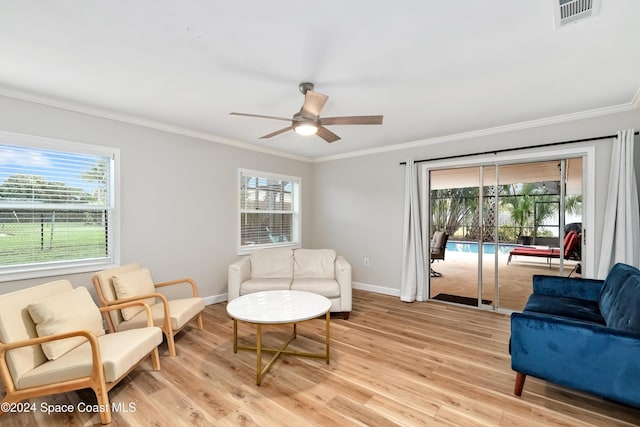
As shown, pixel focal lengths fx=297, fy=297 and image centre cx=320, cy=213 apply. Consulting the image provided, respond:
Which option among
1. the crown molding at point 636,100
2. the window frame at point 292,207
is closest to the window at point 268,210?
the window frame at point 292,207

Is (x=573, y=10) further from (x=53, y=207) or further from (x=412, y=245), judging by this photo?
(x=53, y=207)

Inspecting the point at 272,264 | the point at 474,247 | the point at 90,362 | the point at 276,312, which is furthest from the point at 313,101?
the point at 474,247

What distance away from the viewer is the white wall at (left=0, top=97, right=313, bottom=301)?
3.08 m

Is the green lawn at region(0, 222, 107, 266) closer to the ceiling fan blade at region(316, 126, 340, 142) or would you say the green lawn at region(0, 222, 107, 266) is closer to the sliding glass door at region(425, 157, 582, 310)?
the ceiling fan blade at region(316, 126, 340, 142)

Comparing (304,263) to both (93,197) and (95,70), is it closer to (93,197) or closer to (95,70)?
(93,197)

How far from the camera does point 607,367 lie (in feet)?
6.04

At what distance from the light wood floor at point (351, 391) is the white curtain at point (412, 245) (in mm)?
1258

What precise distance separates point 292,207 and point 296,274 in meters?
1.72

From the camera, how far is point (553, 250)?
12.2 ft

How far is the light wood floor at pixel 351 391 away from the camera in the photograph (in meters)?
1.93

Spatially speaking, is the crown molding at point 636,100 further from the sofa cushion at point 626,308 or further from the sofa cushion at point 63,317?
the sofa cushion at point 63,317

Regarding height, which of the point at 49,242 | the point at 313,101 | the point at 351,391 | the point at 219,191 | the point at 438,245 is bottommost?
the point at 351,391

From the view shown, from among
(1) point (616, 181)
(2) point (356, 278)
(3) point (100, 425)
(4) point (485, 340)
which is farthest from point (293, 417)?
(1) point (616, 181)

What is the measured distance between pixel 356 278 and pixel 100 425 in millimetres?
4034
